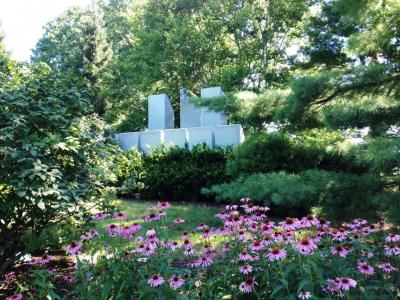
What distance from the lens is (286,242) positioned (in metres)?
2.22

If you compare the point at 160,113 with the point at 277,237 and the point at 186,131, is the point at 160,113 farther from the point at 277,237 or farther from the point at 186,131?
the point at 277,237

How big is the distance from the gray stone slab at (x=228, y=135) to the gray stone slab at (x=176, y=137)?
719 millimetres

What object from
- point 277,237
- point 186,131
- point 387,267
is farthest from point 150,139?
point 387,267

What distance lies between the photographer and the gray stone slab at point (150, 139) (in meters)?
8.18

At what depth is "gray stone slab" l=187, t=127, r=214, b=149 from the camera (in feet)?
24.7

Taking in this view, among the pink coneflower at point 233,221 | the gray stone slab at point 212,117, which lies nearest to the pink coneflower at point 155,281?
the pink coneflower at point 233,221

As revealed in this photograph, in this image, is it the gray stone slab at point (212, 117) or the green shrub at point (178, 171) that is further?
the gray stone slab at point (212, 117)

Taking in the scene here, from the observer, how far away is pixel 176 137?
8023 mm

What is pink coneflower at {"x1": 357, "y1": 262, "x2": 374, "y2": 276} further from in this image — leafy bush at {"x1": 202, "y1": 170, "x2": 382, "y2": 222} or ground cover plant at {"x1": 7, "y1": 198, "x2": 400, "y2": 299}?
leafy bush at {"x1": 202, "y1": 170, "x2": 382, "y2": 222}

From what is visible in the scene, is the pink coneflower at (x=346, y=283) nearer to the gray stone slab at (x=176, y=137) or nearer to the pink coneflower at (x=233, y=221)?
the pink coneflower at (x=233, y=221)

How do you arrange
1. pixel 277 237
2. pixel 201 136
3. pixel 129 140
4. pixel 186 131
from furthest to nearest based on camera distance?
1. pixel 129 140
2. pixel 186 131
3. pixel 201 136
4. pixel 277 237

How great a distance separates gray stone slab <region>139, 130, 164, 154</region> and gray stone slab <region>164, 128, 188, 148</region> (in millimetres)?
A: 115

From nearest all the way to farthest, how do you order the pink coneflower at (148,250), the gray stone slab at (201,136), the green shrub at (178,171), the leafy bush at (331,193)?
the pink coneflower at (148,250)
the leafy bush at (331,193)
the green shrub at (178,171)
the gray stone slab at (201,136)

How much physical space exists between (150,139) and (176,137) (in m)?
0.67
